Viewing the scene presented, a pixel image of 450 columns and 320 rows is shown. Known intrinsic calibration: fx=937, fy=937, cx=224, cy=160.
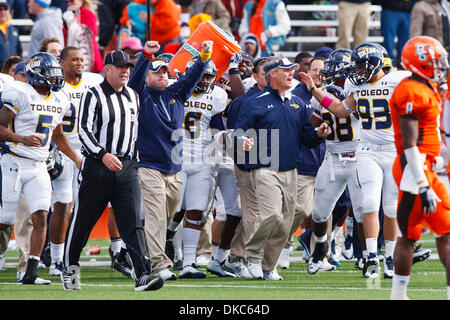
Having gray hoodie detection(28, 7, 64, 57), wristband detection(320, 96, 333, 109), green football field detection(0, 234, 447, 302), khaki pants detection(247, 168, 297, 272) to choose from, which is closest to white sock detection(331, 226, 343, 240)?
green football field detection(0, 234, 447, 302)

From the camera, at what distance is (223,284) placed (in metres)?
8.27

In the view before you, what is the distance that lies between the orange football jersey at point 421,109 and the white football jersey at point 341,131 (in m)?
2.89

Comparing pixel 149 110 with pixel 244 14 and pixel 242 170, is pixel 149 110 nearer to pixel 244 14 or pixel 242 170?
pixel 242 170

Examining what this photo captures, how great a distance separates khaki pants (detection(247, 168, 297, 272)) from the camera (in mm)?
8461

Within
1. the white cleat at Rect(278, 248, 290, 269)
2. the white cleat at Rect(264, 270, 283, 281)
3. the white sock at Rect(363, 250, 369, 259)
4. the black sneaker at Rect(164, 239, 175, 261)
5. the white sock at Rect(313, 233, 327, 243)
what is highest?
the white sock at Rect(313, 233, 327, 243)

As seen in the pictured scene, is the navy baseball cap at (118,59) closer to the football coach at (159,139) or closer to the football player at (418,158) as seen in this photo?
the football coach at (159,139)

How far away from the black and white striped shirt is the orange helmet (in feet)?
7.59

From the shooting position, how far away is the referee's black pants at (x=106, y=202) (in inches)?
286

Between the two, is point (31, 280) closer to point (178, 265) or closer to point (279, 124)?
point (178, 265)

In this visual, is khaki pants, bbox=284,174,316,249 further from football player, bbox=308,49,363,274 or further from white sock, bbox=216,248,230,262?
white sock, bbox=216,248,230,262

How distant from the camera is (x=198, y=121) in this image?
9.27 metres

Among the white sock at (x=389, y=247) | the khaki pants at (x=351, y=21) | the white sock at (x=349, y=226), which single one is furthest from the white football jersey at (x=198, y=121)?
the khaki pants at (x=351, y=21)

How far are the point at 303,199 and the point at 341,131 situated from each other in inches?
31.1
